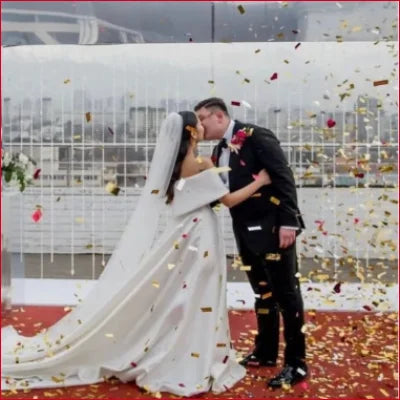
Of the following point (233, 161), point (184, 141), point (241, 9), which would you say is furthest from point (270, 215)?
point (241, 9)

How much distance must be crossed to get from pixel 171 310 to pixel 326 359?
2.92 ft

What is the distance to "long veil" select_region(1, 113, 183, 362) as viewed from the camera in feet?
9.00

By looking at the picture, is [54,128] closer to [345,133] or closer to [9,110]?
[9,110]

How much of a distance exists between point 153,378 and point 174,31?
1.89 metres

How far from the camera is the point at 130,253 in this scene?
2902 mm

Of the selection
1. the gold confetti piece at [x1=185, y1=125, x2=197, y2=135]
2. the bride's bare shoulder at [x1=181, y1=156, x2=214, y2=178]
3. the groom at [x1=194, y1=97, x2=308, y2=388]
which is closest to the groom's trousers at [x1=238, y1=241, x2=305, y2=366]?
the groom at [x1=194, y1=97, x2=308, y2=388]

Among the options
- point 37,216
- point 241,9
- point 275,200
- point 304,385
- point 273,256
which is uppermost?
point 241,9

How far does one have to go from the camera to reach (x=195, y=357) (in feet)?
8.64

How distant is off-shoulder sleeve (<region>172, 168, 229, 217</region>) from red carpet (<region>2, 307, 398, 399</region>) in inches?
31.5

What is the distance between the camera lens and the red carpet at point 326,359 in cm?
258

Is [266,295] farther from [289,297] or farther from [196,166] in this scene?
[196,166]

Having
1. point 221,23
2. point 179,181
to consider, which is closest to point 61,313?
point 179,181

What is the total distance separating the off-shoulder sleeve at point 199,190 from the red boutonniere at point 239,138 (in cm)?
16

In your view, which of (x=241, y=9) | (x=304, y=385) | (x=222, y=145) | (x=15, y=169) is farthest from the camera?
(x=15, y=169)
